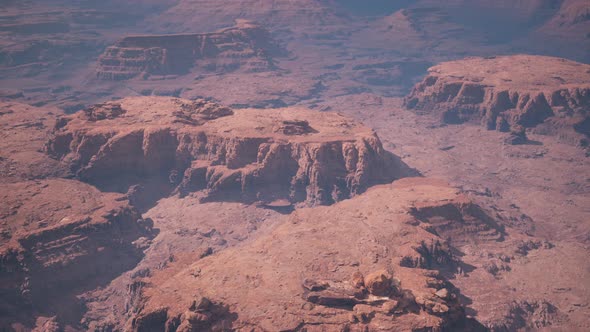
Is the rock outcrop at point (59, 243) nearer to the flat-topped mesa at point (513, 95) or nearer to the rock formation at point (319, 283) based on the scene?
the rock formation at point (319, 283)

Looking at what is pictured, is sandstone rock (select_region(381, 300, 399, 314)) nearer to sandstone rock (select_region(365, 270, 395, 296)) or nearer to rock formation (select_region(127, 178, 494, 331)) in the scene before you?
rock formation (select_region(127, 178, 494, 331))

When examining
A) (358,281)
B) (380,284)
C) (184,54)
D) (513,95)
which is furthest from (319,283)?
(184,54)

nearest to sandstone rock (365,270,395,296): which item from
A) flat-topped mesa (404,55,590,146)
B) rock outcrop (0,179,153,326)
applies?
rock outcrop (0,179,153,326)

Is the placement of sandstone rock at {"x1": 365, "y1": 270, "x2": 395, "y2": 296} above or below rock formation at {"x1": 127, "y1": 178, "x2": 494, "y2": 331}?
above

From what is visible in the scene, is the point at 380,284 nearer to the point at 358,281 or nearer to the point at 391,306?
the point at 391,306

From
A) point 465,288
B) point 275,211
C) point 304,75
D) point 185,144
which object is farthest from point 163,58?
point 465,288
